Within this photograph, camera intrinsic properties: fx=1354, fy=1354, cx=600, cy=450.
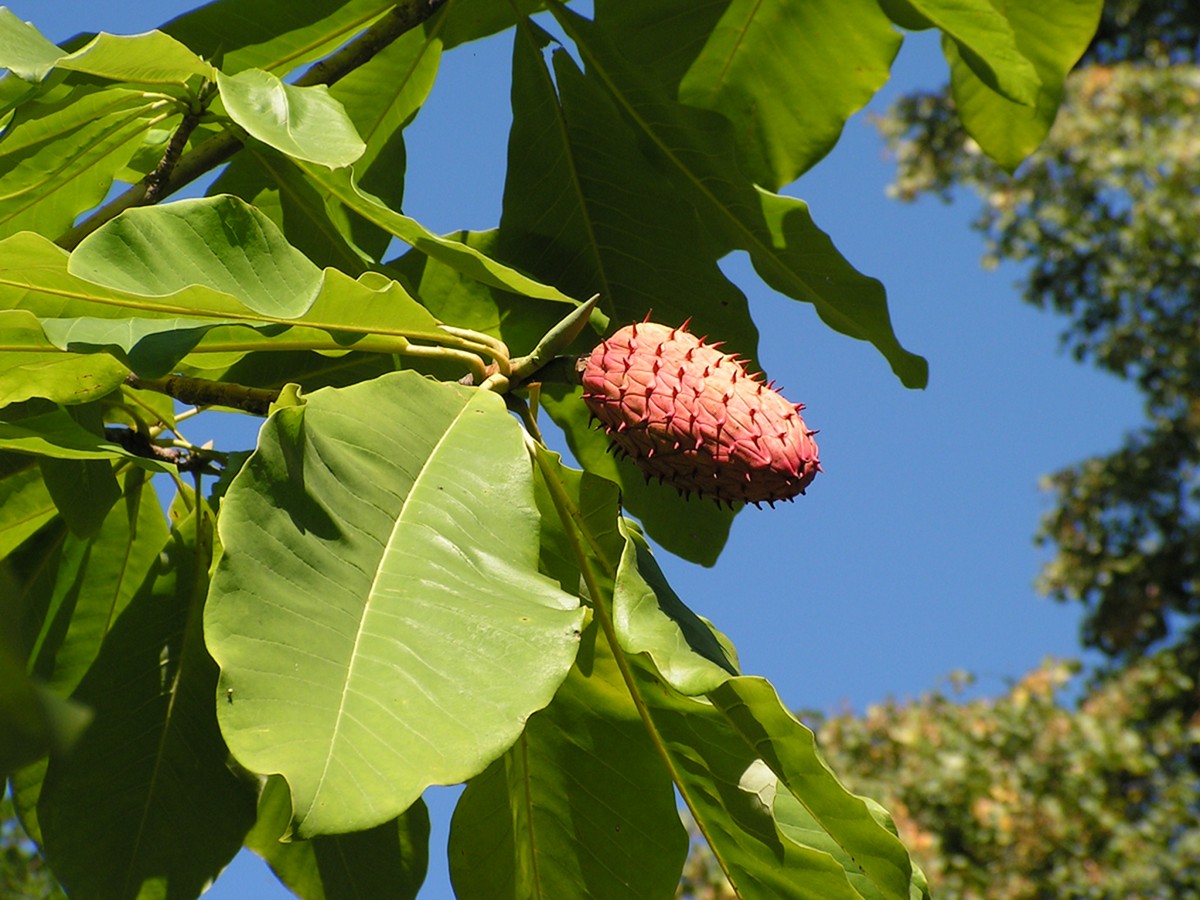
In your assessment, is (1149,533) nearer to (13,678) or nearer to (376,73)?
(376,73)

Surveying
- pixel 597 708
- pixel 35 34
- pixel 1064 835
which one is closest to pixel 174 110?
pixel 35 34

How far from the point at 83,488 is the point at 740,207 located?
934 millimetres

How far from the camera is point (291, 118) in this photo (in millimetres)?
1438

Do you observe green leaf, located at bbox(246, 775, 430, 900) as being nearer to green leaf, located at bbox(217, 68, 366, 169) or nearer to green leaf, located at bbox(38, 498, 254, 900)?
green leaf, located at bbox(38, 498, 254, 900)

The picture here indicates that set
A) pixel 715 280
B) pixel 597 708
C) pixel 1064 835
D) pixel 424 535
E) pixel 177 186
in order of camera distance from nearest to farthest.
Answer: pixel 424 535
pixel 597 708
pixel 177 186
pixel 715 280
pixel 1064 835

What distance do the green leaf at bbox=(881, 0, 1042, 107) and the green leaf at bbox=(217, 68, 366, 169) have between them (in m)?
0.92

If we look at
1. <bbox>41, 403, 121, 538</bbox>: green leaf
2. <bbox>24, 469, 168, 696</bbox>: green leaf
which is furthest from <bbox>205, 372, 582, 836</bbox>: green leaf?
<bbox>24, 469, 168, 696</bbox>: green leaf

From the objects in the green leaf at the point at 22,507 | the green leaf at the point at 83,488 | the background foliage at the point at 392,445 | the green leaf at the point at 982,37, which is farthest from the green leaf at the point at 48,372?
the green leaf at the point at 982,37

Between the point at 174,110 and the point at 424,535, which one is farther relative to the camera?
the point at 174,110

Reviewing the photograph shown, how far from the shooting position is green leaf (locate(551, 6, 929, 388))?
1853 mm

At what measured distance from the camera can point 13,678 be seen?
329mm

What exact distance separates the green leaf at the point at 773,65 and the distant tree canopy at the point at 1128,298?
25.5 ft

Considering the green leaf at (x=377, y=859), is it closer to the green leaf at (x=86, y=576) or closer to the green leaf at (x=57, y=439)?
the green leaf at (x=86, y=576)

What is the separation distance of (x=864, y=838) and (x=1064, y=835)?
21.6ft
